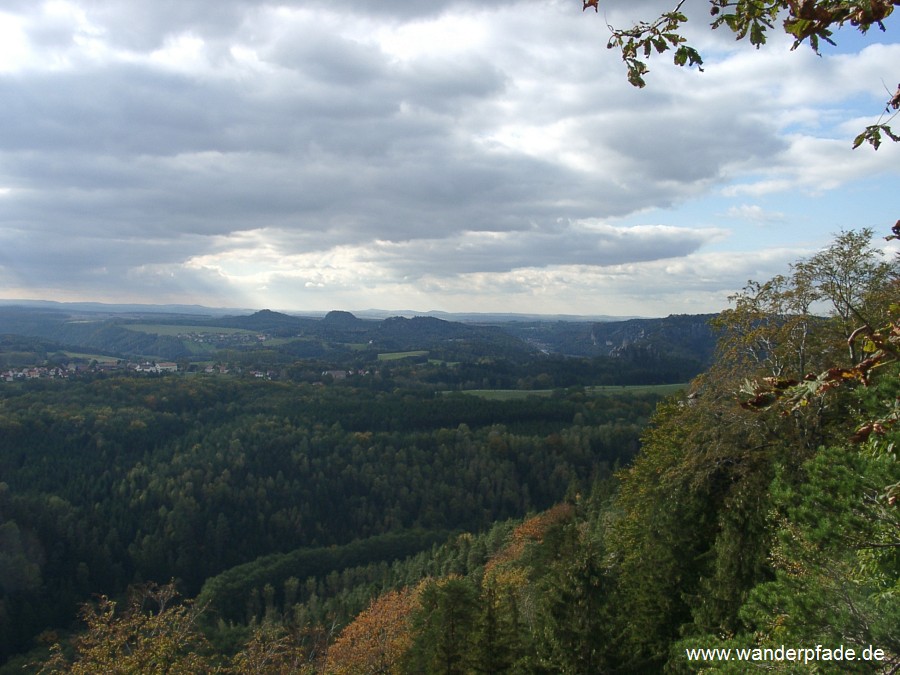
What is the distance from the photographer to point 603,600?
17.1 metres

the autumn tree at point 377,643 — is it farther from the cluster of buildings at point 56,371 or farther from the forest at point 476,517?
the cluster of buildings at point 56,371

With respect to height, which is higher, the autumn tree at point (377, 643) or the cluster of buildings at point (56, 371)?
the cluster of buildings at point (56, 371)

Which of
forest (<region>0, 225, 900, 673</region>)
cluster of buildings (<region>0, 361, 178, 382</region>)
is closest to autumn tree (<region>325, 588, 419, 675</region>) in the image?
forest (<region>0, 225, 900, 673</region>)

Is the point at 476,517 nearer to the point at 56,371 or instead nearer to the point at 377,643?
the point at 377,643

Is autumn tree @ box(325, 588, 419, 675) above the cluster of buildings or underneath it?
underneath

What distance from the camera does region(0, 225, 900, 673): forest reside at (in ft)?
31.4

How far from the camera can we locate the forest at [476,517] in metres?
9.59

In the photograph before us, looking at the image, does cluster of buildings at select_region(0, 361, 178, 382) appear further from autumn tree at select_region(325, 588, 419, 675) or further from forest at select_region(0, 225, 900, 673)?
autumn tree at select_region(325, 588, 419, 675)

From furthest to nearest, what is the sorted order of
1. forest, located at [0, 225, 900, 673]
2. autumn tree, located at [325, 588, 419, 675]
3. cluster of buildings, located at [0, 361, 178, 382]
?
cluster of buildings, located at [0, 361, 178, 382] < autumn tree, located at [325, 588, 419, 675] < forest, located at [0, 225, 900, 673]

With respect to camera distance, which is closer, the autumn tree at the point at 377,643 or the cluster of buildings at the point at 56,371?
the autumn tree at the point at 377,643

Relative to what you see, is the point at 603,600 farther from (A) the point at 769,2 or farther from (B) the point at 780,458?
(A) the point at 769,2

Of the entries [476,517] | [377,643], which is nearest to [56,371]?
[476,517]

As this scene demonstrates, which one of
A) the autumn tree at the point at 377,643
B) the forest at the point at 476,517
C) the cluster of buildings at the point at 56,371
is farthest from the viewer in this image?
the cluster of buildings at the point at 56,371

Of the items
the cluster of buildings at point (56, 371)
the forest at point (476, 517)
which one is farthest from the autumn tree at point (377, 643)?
the cluster of buildings at point (56, 371)
